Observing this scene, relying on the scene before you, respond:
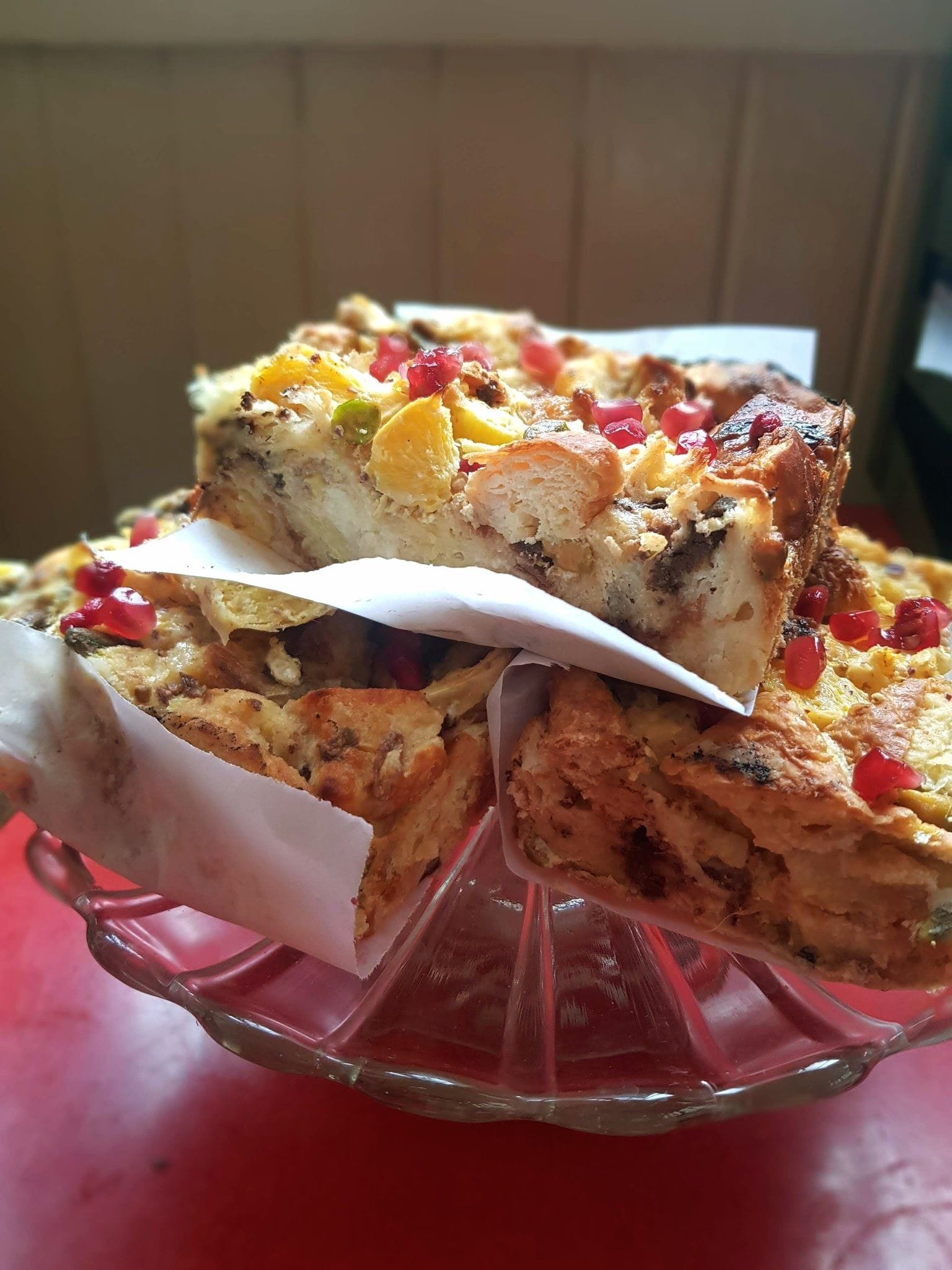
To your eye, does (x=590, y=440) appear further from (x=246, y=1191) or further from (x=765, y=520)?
(x=246, y=1191)

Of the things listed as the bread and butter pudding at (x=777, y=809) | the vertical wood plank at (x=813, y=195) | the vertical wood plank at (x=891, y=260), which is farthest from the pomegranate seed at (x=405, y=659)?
the vertical wood plank at (x=891, y=260)

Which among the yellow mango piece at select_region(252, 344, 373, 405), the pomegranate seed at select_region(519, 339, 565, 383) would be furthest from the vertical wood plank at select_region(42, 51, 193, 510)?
the yellow mango piece at select_region(252, 344, 373, 405)

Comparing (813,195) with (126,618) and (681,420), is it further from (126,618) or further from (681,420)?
(126,618)

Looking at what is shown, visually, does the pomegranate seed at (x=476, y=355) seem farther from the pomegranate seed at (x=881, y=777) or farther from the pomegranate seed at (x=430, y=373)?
the pomegranate seed at (x=881, y=777)

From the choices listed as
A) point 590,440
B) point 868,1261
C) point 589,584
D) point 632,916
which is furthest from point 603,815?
point 868,1261

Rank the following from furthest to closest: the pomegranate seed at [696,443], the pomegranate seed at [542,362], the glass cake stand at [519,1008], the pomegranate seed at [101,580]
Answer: the pomegranate seed at [542,362] → the pomegranate seed at [101,580] → the pomegranate seed at [696,443] → the glass cake stand at [519,1008]

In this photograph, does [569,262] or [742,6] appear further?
[569,262]
